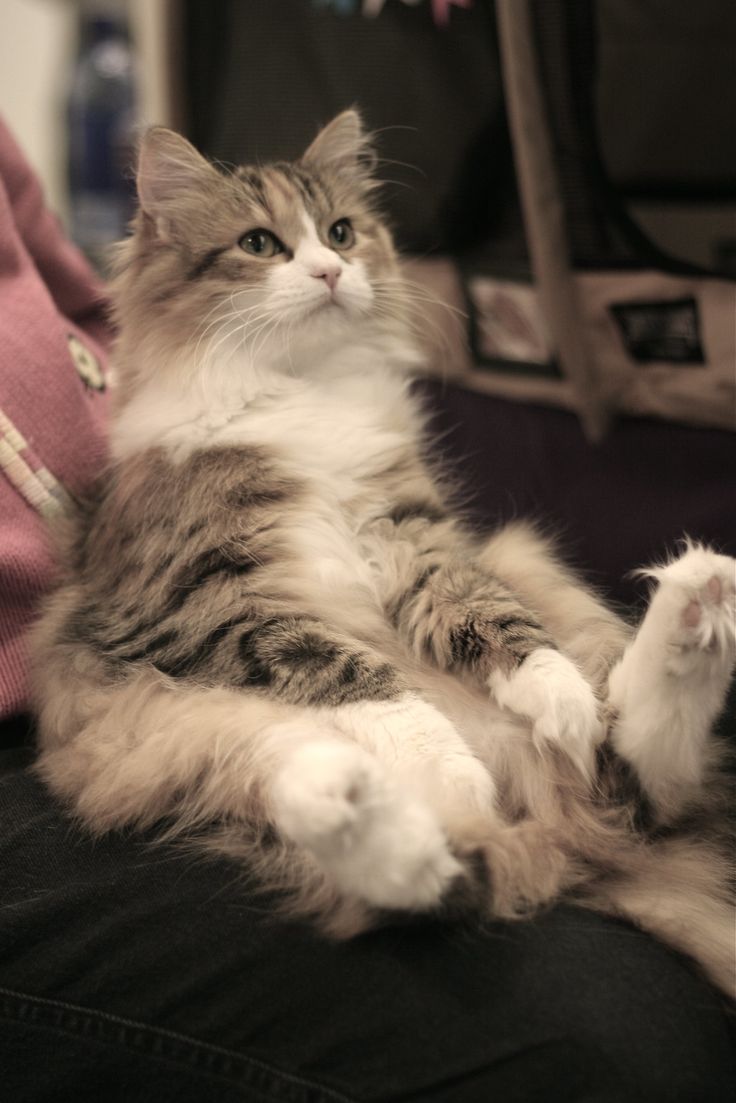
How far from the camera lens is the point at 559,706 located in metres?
0.95

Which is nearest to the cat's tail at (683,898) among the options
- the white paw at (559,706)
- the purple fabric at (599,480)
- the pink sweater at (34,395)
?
the white paw at (559,706)

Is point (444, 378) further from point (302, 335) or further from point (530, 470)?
point (302, 335)

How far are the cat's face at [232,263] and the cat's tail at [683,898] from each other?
2.59 ft

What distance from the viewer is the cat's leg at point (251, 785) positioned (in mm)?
771

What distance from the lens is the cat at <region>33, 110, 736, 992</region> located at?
0.86 m

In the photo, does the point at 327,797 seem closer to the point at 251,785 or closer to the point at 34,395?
the point at 251,785

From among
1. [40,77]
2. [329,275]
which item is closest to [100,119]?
[40,77]

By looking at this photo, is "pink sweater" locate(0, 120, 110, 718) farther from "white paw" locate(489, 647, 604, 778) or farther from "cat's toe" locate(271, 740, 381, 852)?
"white paw" locate(489, 647, 604, 778)

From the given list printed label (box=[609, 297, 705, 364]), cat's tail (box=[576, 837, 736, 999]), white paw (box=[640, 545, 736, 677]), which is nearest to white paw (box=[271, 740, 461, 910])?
cat's tail (box=[576, 837, 736, 999])

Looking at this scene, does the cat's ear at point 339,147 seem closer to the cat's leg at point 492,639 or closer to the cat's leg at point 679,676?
the cat's leg at point 492,639

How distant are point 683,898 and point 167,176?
109 cm

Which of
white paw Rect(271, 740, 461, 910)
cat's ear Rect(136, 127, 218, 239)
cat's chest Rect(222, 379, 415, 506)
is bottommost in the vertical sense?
white paw Rect(271, 740, 461, 910)

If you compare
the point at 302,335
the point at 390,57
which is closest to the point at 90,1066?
the point at 302,335

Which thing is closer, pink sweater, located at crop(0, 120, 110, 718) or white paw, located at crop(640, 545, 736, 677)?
white paw, located at crop(640, 545, 736, 677)
